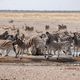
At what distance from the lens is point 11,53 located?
2672 cm

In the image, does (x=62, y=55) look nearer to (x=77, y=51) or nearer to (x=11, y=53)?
(x=77, y=51)

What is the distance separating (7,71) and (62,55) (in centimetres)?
620

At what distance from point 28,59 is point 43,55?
194cm

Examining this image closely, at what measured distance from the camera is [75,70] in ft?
70.0

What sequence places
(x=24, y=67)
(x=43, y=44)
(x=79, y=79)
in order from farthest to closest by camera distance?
(x=43, y=44)
(x=24, y=67)
(x=79, y=79)

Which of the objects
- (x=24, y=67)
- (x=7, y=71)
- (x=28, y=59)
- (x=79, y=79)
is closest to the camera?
(x=79, y=79)

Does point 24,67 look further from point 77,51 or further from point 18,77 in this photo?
point 77,51

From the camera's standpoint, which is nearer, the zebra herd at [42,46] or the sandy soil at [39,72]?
the sandy soil at [39,72]

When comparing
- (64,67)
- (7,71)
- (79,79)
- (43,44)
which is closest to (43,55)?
(43,44)

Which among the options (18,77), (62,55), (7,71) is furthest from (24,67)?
(62,55)

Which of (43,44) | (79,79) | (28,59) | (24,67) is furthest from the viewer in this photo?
(43,44)

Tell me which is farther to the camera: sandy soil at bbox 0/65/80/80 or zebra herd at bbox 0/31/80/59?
zebra herd at bbox 0/31/80/59

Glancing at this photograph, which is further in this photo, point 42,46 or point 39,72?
point 42,46

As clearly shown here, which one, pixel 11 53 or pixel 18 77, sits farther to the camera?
pixel 11 53
